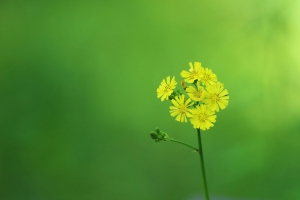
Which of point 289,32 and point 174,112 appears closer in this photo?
point 174,112

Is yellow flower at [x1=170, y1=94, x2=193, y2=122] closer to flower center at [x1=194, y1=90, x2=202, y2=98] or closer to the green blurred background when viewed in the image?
flower center at [x1=194, y1=90, x2=202, y2=98]

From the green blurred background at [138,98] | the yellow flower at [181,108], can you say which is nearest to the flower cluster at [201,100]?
the yellow flower at [181,108]

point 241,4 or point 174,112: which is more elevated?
point 241,4

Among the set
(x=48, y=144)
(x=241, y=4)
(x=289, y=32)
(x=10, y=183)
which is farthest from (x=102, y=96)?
(x=289, y=32)

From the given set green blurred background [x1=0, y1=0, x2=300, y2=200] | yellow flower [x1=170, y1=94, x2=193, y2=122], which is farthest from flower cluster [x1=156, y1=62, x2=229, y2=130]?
green blurred background [x1=0, y1=0, x2=300, y2=200]

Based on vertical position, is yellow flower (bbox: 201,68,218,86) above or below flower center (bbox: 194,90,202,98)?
above

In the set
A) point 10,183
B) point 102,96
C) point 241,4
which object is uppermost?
point 241,4

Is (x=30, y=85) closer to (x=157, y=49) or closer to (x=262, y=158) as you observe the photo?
(x=157, y=49)
